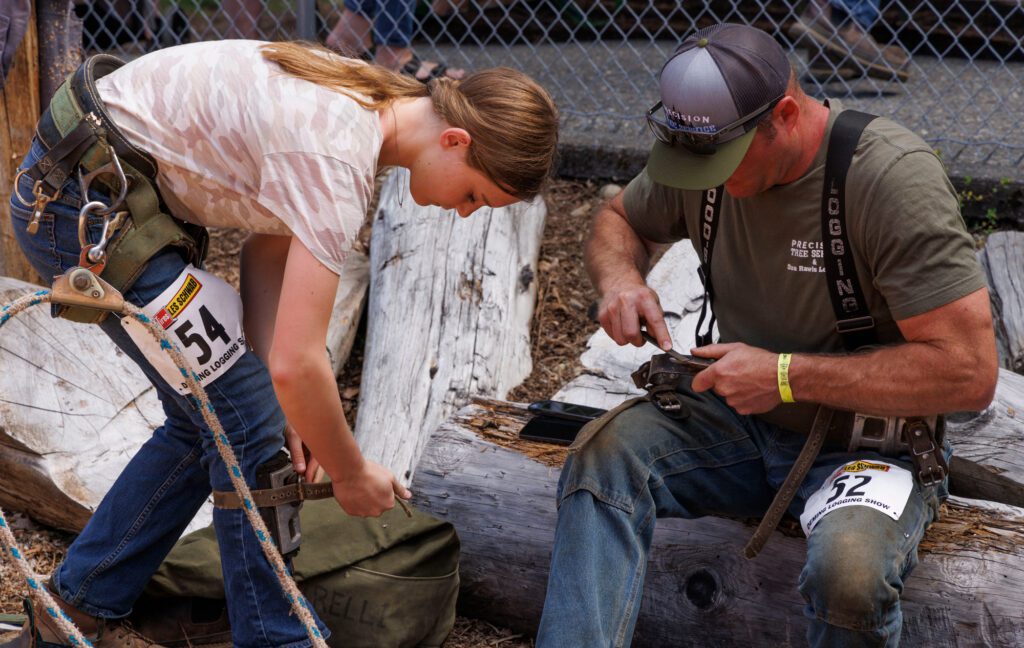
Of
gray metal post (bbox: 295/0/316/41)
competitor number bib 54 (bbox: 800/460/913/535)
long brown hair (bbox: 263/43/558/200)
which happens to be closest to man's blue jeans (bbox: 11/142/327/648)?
long brown hair (bbox: 263/43/558/200)

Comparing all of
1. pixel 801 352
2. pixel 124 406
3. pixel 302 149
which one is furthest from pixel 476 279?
pixel 302 149

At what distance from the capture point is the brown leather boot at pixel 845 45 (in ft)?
17.1

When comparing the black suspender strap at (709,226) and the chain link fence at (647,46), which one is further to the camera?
the chain link fence at (647,46)

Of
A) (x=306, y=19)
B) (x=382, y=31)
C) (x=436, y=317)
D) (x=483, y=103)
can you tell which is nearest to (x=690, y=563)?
(x=483, y=103)

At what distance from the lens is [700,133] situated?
2266 mm

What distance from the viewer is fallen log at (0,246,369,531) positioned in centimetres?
314

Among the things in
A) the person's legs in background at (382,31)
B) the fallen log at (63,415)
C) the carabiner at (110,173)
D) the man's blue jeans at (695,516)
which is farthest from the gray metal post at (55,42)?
the man's blue jeans at (695,516)

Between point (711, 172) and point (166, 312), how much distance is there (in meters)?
1.19

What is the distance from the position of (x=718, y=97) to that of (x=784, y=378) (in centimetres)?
62

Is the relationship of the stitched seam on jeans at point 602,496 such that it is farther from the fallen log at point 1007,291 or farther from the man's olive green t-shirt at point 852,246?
the fallen log at point 1007,291

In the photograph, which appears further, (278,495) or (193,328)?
(278,495)

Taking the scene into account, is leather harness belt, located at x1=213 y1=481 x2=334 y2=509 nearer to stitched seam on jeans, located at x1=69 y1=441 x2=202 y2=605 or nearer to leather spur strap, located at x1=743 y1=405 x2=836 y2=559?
stitched seam on jeans, located at x1=69 y1=441 x2=202 y2=605

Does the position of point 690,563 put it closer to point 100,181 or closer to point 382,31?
point 100,181

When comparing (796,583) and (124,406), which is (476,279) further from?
(796,583)
